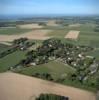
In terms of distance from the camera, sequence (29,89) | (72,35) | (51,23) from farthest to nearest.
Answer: (51,23) → (72,35) → (29,89)

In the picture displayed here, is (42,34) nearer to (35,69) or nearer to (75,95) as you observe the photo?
(35,69)

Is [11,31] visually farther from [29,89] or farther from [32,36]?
[29,89]

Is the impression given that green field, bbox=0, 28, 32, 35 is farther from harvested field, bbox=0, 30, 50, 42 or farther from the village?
the village

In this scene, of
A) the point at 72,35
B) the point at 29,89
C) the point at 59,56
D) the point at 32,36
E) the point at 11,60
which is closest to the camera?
the point at 29,89

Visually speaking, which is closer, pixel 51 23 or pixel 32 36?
pixel 32 36

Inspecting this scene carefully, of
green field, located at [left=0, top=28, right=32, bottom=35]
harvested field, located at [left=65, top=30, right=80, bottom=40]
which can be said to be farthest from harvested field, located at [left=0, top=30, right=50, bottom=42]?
harvested field, located at [left=65, top=30, right=80, bottom=40]

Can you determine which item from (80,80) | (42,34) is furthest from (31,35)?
(80,80)

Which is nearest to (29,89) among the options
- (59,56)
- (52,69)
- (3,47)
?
(52,69)

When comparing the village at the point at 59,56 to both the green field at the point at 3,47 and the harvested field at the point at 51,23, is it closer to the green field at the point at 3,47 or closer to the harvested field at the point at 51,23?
the green field at the point at 3,47

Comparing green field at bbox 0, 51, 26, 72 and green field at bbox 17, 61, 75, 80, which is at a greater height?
green field at bbox 0, 51, 26, 72

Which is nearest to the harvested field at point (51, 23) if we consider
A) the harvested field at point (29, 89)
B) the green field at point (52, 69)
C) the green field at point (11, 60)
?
the green field at point (11, 60)
